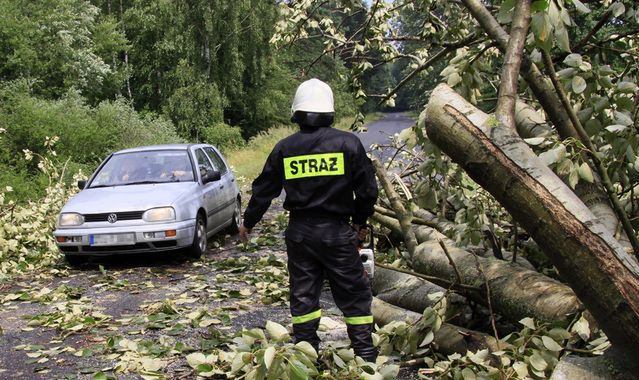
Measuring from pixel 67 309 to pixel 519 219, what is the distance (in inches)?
182

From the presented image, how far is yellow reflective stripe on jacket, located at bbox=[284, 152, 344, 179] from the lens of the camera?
12.4ft

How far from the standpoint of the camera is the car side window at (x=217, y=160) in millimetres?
10127

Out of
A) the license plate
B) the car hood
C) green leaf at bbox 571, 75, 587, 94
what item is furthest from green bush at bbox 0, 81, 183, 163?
green leaf at bbox 571, 75, 587, 94

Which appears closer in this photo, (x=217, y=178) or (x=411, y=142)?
(x=411, y=142)

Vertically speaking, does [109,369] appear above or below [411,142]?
below

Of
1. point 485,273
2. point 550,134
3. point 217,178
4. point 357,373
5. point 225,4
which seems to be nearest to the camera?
point 357,373

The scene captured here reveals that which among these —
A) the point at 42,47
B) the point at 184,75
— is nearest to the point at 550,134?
the point at 42,47

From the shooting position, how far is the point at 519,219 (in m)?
2.71

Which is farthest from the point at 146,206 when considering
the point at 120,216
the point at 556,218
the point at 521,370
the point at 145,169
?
the point at 556,218

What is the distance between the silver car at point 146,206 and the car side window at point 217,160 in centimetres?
49

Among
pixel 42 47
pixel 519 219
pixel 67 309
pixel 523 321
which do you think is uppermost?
pixel 42 47

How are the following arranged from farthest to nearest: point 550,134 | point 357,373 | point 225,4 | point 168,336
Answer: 1. point 225,4
2. point 168,336
3. point 550,134
4. point 357,373

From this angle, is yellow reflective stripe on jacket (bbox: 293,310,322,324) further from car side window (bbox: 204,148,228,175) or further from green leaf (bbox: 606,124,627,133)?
car side window (bbox: 204,148,228,175)

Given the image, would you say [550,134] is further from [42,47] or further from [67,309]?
[42,47]
